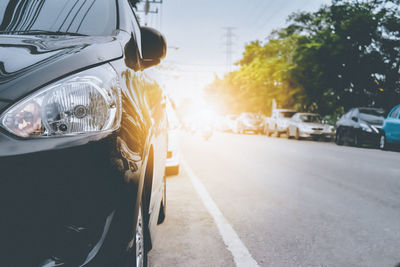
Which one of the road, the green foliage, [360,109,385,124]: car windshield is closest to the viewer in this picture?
the road

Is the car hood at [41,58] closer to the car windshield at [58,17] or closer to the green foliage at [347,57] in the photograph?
the car windshield at [58,17]

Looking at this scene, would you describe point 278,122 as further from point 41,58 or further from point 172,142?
point 41,58

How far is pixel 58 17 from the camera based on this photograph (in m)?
2.57

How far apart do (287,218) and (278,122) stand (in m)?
21.2

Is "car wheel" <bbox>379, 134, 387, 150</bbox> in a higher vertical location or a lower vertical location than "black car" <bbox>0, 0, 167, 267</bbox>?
lower

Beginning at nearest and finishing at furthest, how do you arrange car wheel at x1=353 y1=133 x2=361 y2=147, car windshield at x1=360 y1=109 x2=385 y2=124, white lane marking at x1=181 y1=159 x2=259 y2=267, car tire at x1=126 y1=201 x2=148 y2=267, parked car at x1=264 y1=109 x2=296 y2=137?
car tire at x1=126 y1=201 x2=148 y2=267
white lane marking at x1=181 y1=159 x2=259 y2=267
car windshield at x1=360 y1=109 x2=385 y2=124
car wheel at x1=353 y1=133 x2=361 y2=147
parked car at x1=264 y1=109 x2=296 y2=137

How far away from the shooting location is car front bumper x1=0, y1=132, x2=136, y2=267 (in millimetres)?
1436

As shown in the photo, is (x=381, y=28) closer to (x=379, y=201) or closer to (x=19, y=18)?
(x=379, y=201)

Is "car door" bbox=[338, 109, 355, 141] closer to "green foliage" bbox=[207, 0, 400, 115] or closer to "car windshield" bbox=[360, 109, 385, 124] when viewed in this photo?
"car windshield" bbox=[360, 109, 385, 124]

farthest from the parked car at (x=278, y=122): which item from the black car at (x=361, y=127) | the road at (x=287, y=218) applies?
the road at (x=287, y=218)

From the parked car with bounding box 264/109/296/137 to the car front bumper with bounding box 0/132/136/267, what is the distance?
23.2 m

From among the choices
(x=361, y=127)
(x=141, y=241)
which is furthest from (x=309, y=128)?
(x=141, y=241)

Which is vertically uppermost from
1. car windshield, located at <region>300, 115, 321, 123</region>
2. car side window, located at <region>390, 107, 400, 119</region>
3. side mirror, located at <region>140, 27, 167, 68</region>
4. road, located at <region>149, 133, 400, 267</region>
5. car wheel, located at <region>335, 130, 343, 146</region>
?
side mirror, located at <region>140, 27, 167, 68</region>

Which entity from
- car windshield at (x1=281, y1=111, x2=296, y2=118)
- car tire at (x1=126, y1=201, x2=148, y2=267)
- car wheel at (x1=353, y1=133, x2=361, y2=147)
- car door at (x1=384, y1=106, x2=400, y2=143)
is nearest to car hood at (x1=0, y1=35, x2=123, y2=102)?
car tire at (x1=126, y1=201, x2=148, y2=267)
